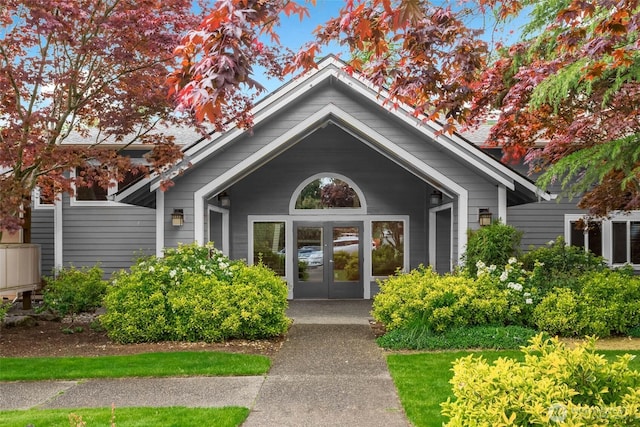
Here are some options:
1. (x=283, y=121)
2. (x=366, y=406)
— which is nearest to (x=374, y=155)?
(x=283, y=121)

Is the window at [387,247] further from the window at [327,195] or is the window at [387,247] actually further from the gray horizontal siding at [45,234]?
the gray horizontal siding at [45,234]

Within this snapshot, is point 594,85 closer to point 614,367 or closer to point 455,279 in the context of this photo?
point 455,279

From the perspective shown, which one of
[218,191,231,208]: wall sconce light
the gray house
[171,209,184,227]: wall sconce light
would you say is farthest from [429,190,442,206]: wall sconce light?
[171,209,184,227]: wall sconce light

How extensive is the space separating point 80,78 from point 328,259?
Answer: 7314 mm

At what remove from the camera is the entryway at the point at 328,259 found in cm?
1375

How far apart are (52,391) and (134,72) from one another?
5.20 metres

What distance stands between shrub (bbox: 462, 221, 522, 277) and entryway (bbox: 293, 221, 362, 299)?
4.51 m

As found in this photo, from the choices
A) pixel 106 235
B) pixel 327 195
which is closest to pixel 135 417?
pixel 327 195

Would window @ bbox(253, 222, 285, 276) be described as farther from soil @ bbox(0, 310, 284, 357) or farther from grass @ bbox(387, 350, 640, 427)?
grass @ bbox(387, 350, 640, 427)

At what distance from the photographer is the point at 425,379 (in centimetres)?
628

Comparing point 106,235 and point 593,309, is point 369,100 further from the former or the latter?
point 106,235

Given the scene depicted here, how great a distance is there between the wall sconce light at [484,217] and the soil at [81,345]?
14.4ft

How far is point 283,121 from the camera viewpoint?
33.4 feet

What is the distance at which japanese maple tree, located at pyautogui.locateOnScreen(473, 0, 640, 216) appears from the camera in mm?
5387
